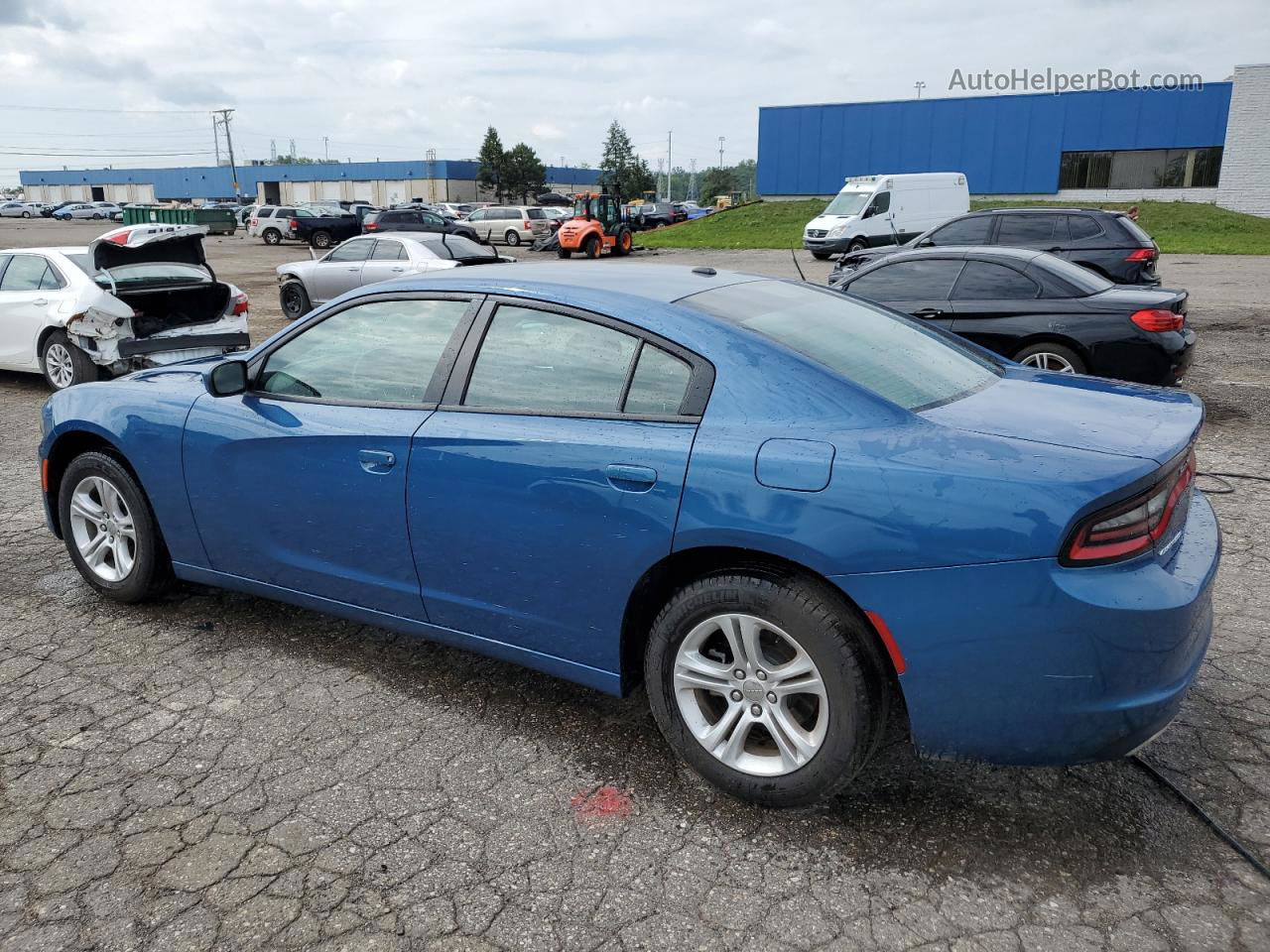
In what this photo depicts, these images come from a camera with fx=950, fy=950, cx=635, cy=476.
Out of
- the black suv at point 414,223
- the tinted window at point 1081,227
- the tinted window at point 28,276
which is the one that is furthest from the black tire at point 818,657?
the black suv at point 414,223

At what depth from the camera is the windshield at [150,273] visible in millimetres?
9312

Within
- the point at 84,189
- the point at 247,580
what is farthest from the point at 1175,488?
the point at 84,189

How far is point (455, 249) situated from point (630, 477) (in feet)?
43.3

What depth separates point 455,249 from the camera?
15141 mm

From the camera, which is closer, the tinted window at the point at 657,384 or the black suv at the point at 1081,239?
the tinted window at the point at 657,384

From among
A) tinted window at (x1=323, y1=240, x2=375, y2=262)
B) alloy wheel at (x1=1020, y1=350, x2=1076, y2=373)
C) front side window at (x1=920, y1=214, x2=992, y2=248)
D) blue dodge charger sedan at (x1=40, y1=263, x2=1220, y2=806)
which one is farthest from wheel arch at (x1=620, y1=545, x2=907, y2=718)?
tinted window at (x1=323, y1=240, x2=375, y2=262)

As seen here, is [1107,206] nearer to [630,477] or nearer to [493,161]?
[630,477]

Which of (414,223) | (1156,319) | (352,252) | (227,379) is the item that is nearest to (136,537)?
(227,379)

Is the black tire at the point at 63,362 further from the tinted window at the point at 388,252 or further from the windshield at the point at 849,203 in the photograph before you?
the windshield at the point at 849,203

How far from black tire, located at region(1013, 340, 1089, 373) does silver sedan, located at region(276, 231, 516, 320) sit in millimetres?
9190

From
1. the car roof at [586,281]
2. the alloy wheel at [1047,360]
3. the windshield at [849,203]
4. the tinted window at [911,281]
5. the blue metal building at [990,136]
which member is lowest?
the alloy wheel at [1047,360]

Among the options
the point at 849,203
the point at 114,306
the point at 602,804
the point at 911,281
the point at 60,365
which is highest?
the point at 849,203

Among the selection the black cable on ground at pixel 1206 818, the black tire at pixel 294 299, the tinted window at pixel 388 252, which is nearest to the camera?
the black cable on ground at pixel 1206 818

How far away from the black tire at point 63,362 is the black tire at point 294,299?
5.95 meters
